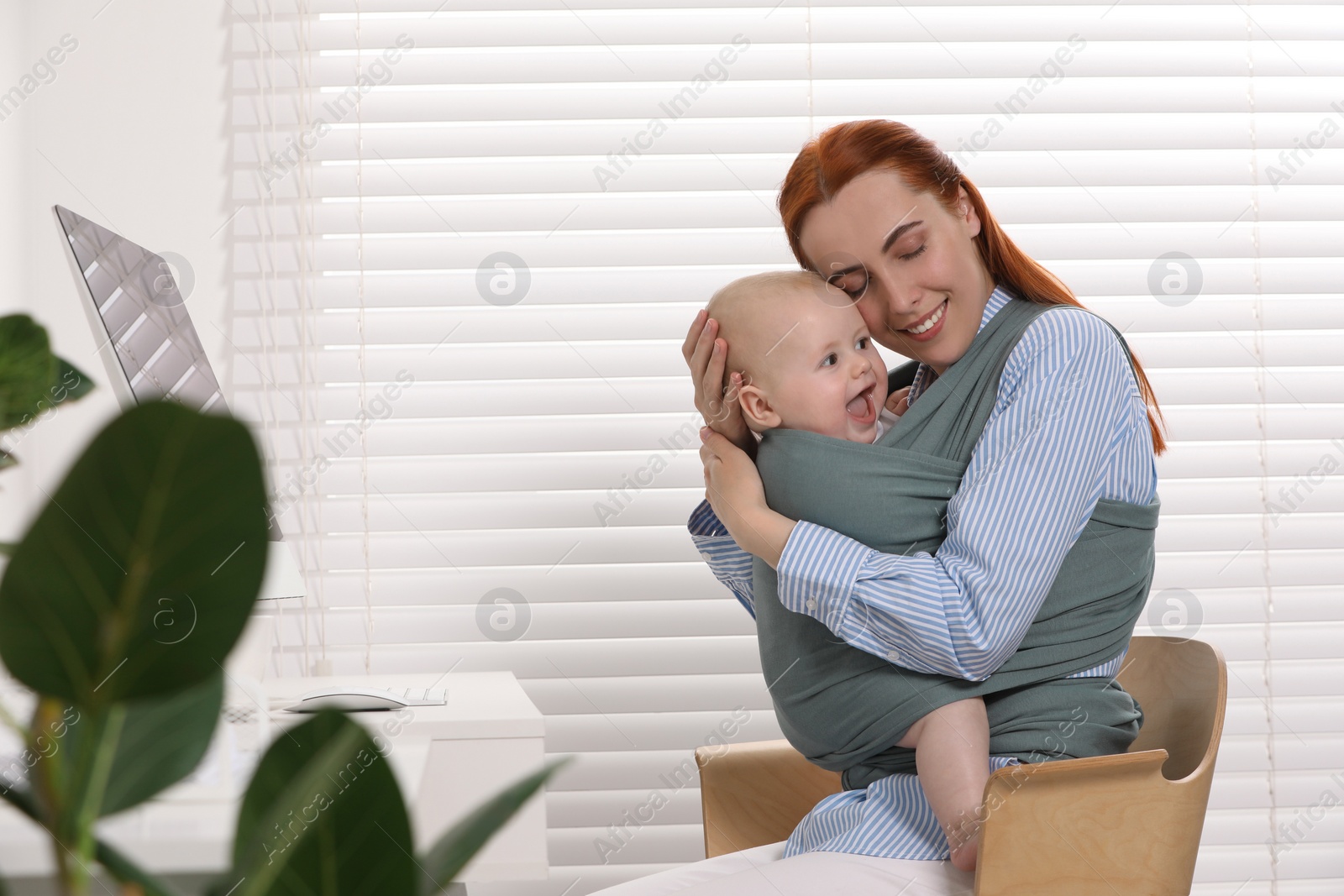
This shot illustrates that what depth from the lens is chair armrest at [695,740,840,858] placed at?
57.7 inches

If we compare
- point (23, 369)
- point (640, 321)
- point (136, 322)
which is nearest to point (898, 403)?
point (640, 321)

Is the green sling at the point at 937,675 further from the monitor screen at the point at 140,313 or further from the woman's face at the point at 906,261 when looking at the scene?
the monitor screen at the point at 140,313

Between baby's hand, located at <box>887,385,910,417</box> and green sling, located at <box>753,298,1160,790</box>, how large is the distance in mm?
176

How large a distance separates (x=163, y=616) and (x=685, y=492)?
6.48ft

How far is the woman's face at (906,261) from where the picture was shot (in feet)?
4.37

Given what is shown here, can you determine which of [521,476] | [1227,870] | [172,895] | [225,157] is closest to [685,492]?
[521,476]

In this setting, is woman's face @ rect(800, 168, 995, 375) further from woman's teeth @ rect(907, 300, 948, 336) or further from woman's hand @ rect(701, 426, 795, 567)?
woman's hand @ rect(701, 426, 795, 567)

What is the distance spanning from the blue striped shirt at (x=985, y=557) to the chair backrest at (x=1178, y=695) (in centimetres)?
17

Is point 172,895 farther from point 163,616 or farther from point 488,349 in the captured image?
point 488,349

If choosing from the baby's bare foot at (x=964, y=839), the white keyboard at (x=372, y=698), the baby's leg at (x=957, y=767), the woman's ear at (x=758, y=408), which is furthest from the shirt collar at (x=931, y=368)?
the white keyboard at (x=372, y=698)

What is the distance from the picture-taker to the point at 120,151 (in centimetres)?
208

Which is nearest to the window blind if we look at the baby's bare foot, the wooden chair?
the wooden chair

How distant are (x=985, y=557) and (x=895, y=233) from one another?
0.46 meters

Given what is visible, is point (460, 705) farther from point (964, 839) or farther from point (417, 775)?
point (964, 839)
